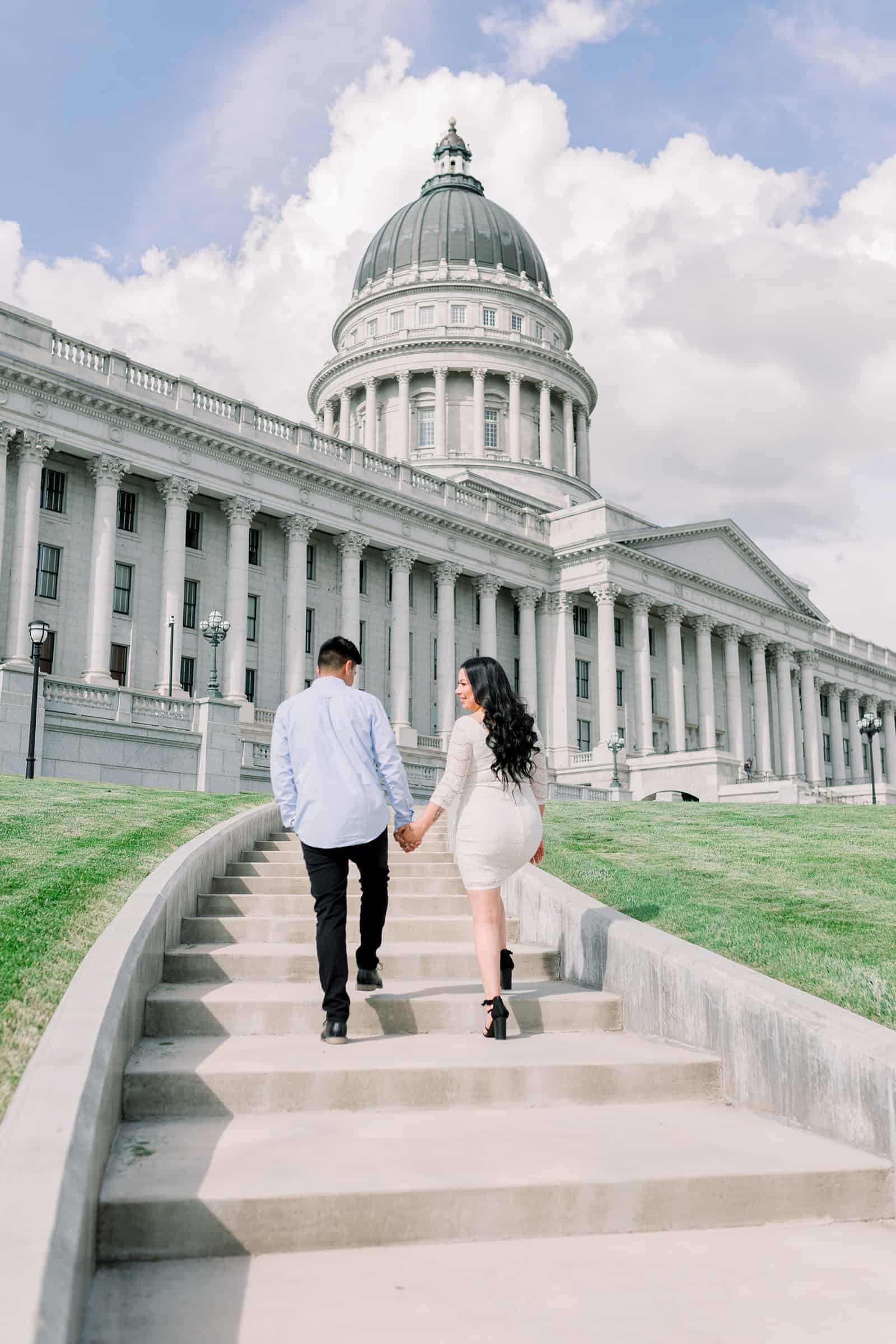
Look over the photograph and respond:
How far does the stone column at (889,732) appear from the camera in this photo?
92.4 m

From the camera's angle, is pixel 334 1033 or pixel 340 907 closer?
pixel 334 1033

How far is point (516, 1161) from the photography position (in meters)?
4.60

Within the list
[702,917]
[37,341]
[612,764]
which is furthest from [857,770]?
[702,917]

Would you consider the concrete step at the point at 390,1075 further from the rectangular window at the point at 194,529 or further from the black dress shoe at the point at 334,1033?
the rectangular window at the point at 194,529

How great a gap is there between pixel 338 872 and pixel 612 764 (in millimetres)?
49586

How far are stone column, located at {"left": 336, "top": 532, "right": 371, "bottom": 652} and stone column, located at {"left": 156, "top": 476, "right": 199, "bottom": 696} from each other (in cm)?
835

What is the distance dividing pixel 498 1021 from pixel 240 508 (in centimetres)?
4165

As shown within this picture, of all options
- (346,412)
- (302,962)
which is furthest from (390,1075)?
(346,412)

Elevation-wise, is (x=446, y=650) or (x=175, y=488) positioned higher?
(x=175, y=488)

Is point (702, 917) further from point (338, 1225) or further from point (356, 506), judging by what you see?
point (356, 506)

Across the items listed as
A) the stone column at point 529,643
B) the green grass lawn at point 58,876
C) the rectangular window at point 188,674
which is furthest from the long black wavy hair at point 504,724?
the stone column at point 529,643

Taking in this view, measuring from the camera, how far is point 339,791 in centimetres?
675

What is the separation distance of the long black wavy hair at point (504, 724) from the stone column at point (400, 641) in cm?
4301

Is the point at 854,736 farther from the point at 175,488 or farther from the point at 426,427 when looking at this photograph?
the point at 175,488
